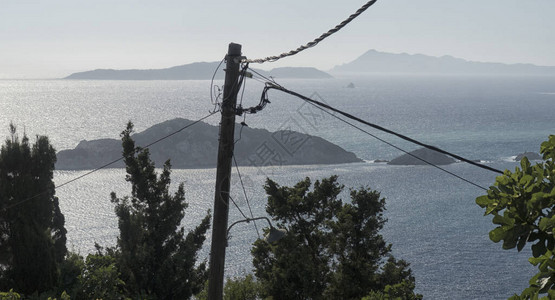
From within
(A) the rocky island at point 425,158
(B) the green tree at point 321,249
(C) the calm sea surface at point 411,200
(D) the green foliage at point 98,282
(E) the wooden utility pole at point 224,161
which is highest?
(E) the wooden utility pole at point 224,161

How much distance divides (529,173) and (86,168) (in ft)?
389

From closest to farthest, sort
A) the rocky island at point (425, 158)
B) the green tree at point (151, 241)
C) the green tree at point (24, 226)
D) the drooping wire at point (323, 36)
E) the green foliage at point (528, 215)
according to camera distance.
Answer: the green foliage at point (528, 215)
the drooping wire at point (323, 36)
the green tree at point (24, 226)
the green tree at point (151, 241)
the rocky island at point (425, 158)

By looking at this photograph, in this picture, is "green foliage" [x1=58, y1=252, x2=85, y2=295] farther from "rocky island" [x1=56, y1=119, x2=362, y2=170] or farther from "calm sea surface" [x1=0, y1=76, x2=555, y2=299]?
"rocky island" [x1=56, y1=119, x2=362, y2=170]

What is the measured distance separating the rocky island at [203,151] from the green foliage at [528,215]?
108 metres

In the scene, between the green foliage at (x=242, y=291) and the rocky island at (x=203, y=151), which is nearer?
the green foliage at (x=242, y=291)

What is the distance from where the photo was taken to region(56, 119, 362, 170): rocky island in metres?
116

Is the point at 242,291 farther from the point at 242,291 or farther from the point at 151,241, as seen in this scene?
the point at 151,241

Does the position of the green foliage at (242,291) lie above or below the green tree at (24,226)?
below

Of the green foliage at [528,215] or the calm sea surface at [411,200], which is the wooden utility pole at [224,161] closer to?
the green foliage at [528,215]

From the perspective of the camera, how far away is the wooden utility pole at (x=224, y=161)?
875cm

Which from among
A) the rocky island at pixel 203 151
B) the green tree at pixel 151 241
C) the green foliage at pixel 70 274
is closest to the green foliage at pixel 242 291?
the green tree at pixel 151 241

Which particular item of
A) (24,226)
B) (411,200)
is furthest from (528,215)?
(411,200)

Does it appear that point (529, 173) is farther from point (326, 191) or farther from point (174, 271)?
point (326, 191)

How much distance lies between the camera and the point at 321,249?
30984 mm
